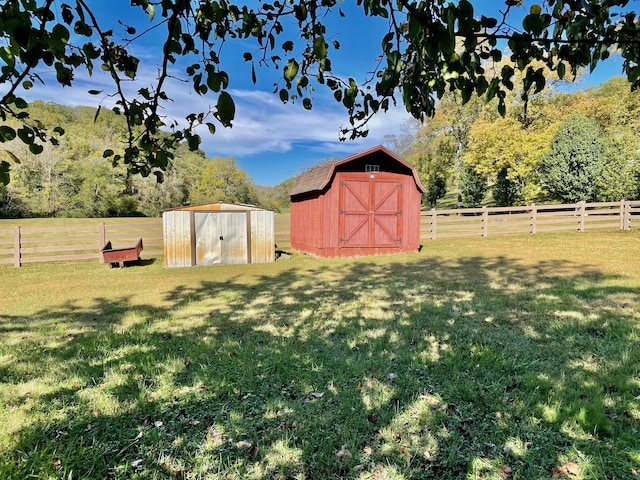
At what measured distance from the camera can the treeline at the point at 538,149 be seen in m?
19.5

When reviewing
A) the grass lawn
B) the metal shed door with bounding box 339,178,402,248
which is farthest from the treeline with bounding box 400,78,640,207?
the grass lawn

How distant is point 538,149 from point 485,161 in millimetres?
3069

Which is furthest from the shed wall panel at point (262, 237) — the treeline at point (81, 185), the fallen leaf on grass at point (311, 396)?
the treeline at point (81, 185)

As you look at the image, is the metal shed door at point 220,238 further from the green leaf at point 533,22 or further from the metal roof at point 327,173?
the green leaf at point 533,22

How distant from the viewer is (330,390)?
3088mm

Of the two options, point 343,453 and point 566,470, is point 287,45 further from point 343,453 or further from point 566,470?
point 566,470

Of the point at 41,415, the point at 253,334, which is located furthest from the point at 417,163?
the point at 41,415

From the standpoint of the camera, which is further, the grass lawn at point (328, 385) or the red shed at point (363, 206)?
the red shed at point (363, 206)

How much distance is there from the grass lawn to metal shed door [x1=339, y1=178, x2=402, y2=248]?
5.89m

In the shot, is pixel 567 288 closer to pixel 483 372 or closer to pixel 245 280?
pixel 483 372

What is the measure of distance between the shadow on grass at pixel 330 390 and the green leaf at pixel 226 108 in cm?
199

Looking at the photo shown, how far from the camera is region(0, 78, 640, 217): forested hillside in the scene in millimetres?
19797

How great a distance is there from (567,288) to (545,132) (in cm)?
2026

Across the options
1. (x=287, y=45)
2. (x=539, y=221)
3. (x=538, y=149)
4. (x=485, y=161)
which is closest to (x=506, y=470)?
(x=287, y=45)
